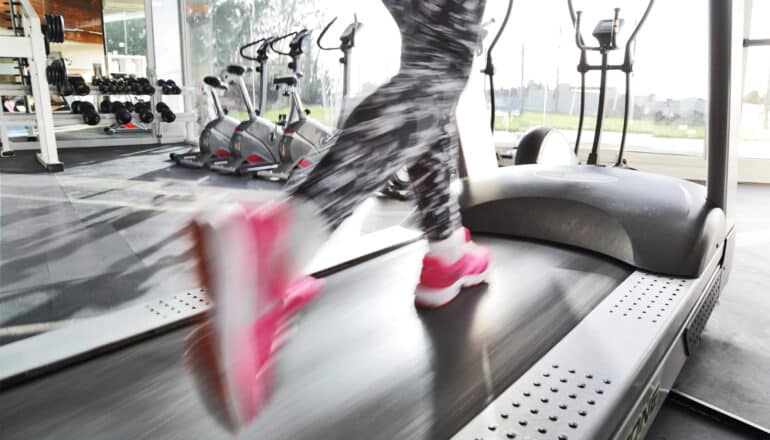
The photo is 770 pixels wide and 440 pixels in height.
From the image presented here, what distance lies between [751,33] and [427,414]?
4.49m

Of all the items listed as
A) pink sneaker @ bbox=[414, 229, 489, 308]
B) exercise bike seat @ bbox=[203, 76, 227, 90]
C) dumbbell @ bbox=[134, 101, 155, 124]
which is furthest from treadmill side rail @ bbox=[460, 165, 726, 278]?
dumbbell @ bbox=[134, 101, 155, 124]

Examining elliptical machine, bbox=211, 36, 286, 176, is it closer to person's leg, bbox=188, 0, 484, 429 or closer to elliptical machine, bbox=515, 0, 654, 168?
elliptical machine, bbox=515, 0, 654, 168

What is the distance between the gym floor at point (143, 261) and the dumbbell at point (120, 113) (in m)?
1.55

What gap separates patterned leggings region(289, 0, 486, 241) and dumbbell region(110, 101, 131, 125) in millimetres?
5261

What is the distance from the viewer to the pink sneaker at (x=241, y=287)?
654 mm

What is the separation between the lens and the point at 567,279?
152 cm

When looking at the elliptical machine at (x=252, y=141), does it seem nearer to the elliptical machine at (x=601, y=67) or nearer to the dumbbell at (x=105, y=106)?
the dumbbell at (x=105, y=106)

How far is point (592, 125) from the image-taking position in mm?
5145

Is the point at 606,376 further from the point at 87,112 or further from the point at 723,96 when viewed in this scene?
the point at 87,112

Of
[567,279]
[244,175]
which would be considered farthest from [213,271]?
[244,175]

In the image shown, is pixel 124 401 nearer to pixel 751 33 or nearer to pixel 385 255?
pixel 385 255

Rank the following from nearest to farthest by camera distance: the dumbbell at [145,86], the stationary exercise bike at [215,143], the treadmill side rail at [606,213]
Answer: the treadmill side rail at [606,213] → the stationary exercise bike at [215,143] → the dumbbell at [145,86]

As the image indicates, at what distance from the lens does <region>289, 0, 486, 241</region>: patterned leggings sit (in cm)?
77

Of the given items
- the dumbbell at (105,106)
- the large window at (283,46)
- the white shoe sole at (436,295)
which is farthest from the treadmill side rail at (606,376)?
the dumbbell at (105,106)
